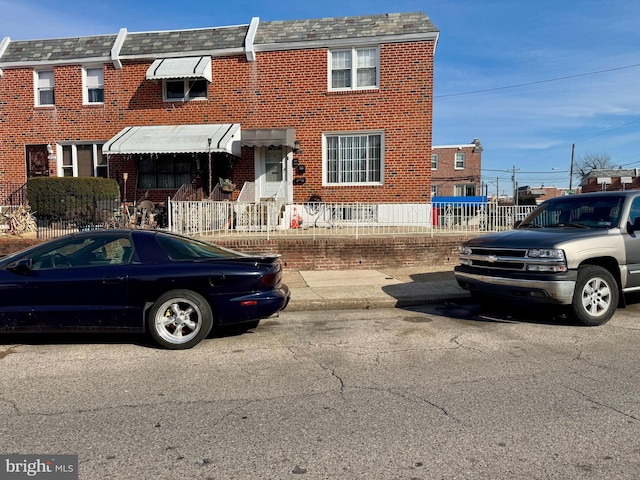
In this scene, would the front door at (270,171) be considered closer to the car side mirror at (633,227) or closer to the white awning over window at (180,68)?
the white awning over window at (180,68)

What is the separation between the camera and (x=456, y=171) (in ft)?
151

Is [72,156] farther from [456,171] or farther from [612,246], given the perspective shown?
[456,171]

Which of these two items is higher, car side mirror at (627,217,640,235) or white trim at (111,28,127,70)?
white trim at (111,28,127,70)

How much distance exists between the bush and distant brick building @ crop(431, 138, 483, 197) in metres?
34.8

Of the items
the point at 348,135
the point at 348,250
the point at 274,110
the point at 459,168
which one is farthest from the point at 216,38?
the point at 459,168

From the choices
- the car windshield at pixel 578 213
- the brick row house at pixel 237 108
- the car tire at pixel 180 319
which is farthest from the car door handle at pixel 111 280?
the brick row house at pixel 237 108

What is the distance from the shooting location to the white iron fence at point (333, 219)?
11.6 m

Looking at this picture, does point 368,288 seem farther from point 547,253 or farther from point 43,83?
point 43,83

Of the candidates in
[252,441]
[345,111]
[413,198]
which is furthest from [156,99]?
[252,441]

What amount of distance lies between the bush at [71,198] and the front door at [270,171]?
4734 millimetres

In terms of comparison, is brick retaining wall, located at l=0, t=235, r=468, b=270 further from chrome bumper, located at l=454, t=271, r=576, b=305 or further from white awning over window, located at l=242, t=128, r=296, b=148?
white awning over window, located at l=242, t=128, r=296, b=148

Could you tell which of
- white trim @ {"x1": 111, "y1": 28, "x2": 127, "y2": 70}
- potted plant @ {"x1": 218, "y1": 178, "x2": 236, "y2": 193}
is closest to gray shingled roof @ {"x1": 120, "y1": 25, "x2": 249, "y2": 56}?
white trim @ {"x1": 111, "y1": 28, "x2": 127, "y2": 70}

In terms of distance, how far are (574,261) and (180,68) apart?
1399cm

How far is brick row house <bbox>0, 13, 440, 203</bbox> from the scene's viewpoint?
15.8m
